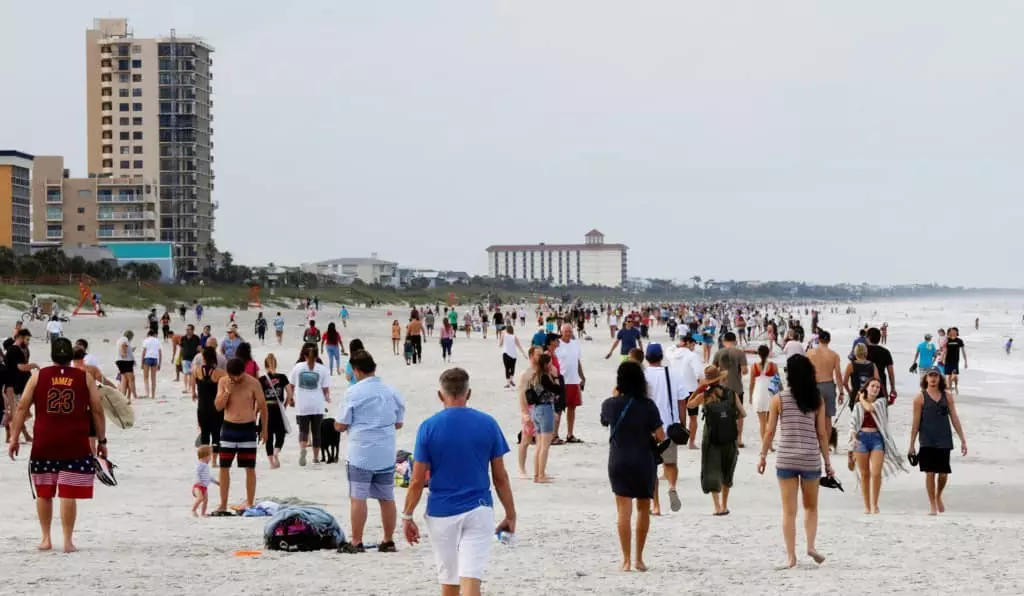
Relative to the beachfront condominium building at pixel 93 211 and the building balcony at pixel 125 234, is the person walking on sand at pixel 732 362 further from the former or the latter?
the building balcony at pixel 125 234

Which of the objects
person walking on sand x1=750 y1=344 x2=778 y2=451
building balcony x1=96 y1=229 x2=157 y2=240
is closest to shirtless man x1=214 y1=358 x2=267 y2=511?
person walking on sand x1=750 y1=344 x2=778 y2=451

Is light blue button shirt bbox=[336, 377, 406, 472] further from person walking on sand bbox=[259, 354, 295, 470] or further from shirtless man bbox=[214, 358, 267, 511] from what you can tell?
person walking on sand bbox=[259, 354, 295, 470]

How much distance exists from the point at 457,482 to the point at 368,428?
2356mm

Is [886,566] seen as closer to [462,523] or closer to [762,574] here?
[762,574]

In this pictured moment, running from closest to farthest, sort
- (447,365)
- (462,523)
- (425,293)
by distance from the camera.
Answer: (462,523) → (447,365) → (425,293)

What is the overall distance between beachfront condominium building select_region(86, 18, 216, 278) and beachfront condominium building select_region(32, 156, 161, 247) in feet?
8.61

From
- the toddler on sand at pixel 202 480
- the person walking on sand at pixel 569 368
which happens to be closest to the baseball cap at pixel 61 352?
the toddler on sand at pixel 202 480

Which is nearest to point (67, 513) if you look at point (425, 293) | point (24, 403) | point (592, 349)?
point (24, 403)

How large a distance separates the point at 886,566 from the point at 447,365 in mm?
24146

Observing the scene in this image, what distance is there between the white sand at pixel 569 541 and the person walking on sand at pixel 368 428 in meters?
0.52

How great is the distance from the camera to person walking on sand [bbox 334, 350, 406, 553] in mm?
7871

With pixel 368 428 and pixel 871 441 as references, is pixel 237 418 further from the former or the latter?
pixel 871 441

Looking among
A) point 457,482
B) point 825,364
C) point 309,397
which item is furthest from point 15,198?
point 457,482

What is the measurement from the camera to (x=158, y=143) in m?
113
